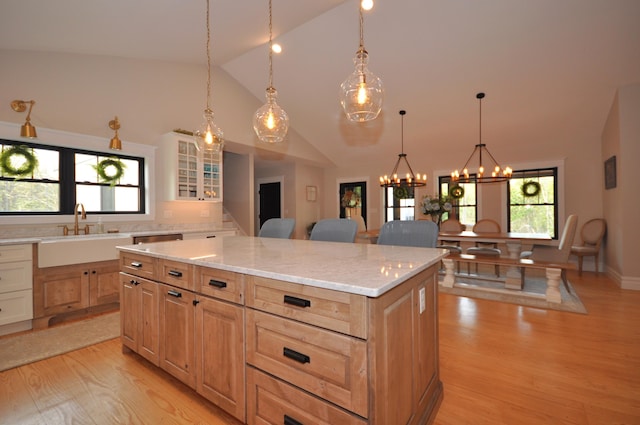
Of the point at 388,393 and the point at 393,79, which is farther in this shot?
the point at 393,79

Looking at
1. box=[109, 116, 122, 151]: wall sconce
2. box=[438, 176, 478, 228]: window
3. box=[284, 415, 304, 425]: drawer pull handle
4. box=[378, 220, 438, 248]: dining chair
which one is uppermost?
box=[109, 116, 122, 151]: wall sconce

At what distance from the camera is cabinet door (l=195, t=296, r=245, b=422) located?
1543mm

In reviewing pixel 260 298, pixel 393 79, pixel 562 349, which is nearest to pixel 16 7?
pixel 260 298

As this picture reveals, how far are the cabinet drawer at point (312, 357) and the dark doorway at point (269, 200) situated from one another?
689 cm

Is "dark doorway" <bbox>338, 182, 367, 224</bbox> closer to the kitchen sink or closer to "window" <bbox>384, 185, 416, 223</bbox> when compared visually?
"window" <bbox>384, 185, 416, 223</bbox>

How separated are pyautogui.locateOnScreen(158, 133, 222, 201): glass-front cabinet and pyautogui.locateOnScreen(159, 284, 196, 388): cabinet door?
2.92 meters

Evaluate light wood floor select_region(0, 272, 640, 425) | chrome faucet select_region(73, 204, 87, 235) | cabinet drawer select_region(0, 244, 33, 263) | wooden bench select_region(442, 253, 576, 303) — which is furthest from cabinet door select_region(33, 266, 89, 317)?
wooden bench select_region(442, 253, 576, 303)

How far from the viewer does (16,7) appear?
2566 millimetres

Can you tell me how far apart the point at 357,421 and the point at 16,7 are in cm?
406

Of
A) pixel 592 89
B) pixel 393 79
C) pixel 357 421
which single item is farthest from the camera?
pixel 393 79

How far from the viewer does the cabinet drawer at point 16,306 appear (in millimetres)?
2832

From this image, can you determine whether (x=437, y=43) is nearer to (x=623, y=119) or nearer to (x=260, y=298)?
(x=623, y=119)

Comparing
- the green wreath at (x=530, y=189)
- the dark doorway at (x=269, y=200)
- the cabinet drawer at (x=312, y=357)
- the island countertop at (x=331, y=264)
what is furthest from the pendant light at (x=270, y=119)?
the green wreath at (x=530, y=189)

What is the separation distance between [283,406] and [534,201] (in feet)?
22.1
